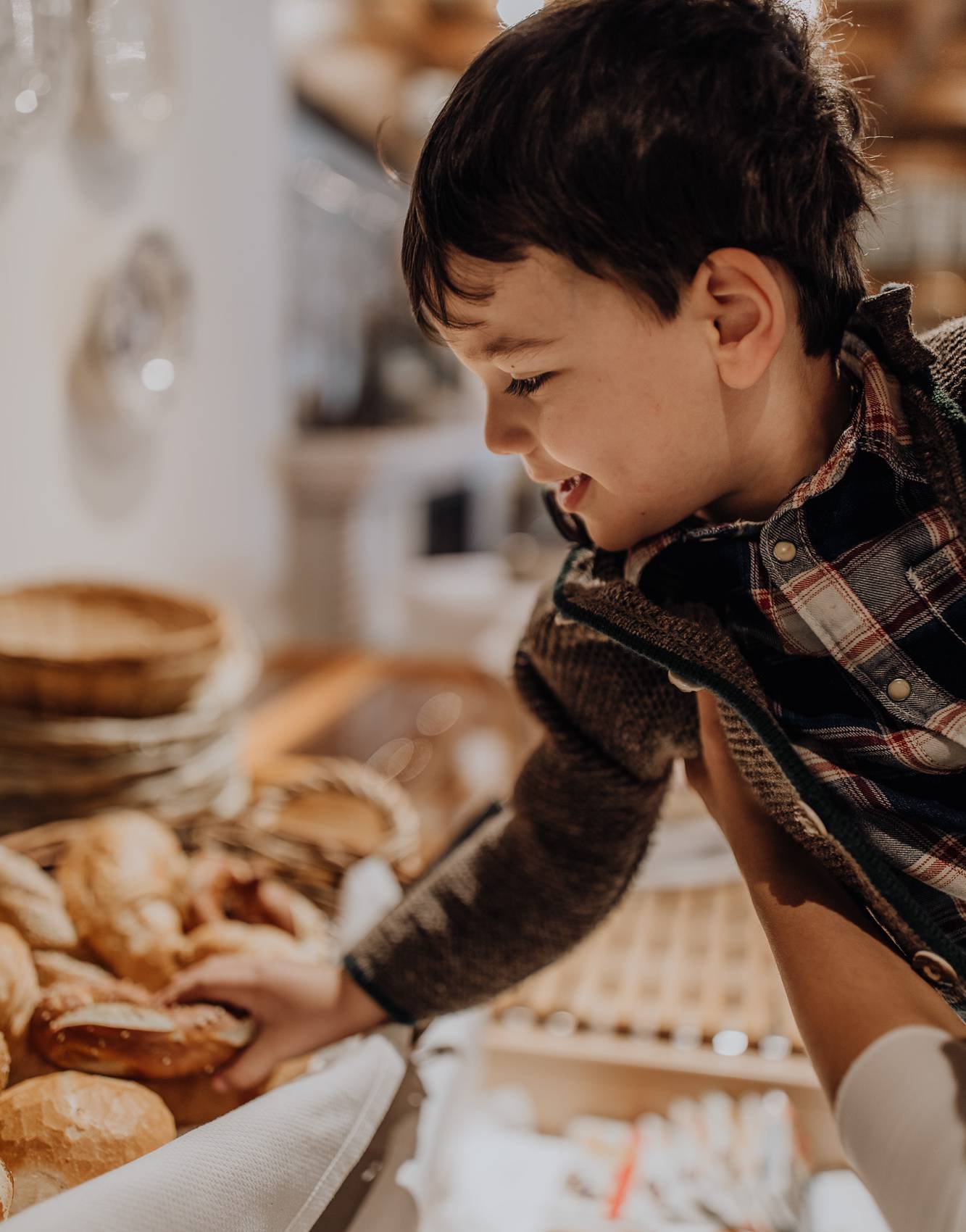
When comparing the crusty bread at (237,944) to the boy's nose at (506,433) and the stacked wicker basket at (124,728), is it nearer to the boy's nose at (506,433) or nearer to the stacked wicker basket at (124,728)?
the stacked wicker basket at (124,728)

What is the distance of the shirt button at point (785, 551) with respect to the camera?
57 centimetres

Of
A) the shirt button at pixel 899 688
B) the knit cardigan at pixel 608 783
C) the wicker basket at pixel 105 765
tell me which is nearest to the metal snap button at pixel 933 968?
the knit cardigan at pixel 608 783

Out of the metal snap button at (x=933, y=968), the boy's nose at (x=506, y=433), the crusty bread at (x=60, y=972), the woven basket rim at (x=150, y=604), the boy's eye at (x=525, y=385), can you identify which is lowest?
the crusty bread at (x=60, y=972)

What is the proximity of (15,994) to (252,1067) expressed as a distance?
151 mm

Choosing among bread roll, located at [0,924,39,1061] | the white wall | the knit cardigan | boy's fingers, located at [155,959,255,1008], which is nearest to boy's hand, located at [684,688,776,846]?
the knit cardigan

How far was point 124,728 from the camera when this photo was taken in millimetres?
1047

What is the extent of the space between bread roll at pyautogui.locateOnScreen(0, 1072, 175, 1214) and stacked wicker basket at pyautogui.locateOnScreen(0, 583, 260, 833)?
473mm

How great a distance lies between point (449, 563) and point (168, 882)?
2591mm

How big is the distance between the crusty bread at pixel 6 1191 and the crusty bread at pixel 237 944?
0.73ft

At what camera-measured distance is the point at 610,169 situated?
0.52 meters

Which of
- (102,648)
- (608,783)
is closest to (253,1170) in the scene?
(608,783)

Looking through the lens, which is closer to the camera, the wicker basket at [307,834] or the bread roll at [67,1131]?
the bread roll at [67,1131]

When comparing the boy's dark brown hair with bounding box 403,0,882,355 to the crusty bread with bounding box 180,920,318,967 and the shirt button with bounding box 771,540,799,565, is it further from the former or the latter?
the crusty bread with bounding box 180,920,318,967

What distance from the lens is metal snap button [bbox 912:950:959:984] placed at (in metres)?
0.53
